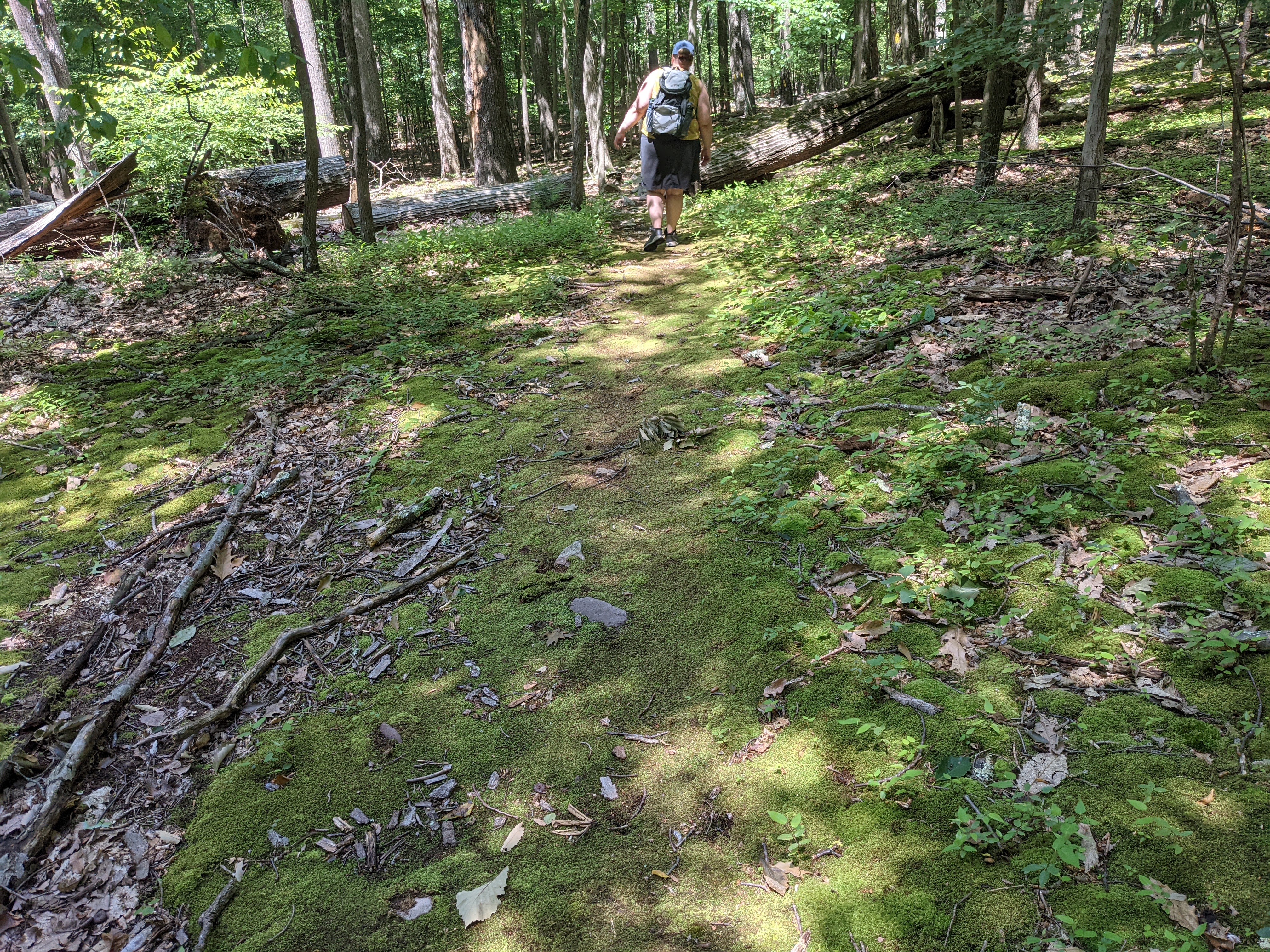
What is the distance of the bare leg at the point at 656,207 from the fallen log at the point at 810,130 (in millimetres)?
3062

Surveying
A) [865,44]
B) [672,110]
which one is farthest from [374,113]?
[672,110]

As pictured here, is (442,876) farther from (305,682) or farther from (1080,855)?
(1080,855)

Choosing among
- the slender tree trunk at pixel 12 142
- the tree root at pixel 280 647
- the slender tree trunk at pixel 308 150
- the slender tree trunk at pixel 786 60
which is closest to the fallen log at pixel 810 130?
the slender tree trunk at pixel 786 60

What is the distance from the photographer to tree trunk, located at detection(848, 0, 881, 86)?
16.1m

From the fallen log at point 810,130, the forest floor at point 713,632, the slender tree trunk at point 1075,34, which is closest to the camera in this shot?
the forest floor at point 713,632

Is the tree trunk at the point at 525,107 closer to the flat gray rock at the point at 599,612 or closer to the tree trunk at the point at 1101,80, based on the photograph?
the tree trunk at the point at 1101,80

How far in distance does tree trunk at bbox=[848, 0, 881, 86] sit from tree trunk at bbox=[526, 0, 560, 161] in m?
8.12

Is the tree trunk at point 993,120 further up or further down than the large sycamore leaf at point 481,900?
further up

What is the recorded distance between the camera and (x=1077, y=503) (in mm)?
3082

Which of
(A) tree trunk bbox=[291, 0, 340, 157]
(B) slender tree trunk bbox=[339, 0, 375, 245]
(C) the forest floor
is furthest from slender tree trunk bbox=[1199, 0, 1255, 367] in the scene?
(A) tree trunk bbox=[291, 0, 340, 157]

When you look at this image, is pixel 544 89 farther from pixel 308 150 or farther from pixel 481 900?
pixel 481 900

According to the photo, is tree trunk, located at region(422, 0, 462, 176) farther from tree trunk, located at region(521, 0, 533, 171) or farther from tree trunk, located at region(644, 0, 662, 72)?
tree trunk, located at region(644, 0, 662, 72)

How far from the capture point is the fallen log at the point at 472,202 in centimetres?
1223

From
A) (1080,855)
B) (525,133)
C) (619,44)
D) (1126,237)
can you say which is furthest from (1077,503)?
(619,44)
